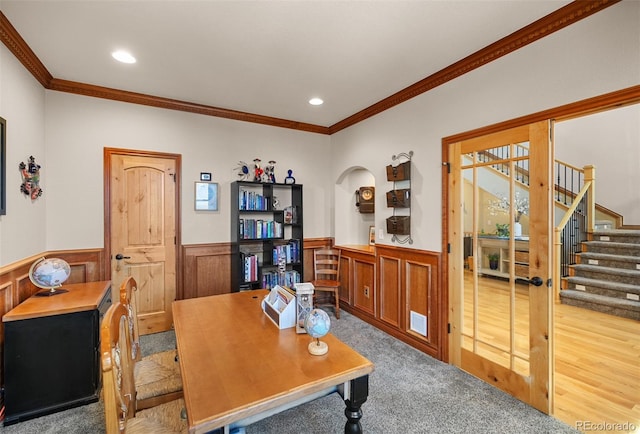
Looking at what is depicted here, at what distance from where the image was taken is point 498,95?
249cm

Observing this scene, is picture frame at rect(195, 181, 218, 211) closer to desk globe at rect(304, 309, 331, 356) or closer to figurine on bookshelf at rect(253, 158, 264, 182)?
figurine on bookshelf at rect(253, 158, 264, 182)

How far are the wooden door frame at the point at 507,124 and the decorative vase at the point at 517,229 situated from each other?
61 cm

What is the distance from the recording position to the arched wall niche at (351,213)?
4773mm

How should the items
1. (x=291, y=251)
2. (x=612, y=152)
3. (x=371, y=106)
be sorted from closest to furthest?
(x=371, y=106), (x=291, y=251), (x=612, y=152)

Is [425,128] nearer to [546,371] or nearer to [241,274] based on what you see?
[546,371]

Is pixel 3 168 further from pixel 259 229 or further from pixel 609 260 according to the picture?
pixel 609 260

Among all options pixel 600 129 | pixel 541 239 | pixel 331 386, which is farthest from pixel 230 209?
pixel 600 129

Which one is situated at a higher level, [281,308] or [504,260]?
[504,260]

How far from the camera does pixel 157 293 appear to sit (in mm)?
3670

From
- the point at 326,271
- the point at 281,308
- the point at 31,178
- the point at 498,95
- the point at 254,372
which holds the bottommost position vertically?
the point at 326,271

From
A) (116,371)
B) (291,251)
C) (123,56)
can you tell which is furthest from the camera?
(291,251)

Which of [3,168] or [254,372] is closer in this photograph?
[254,372]

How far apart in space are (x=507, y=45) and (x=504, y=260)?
1729 millimetres

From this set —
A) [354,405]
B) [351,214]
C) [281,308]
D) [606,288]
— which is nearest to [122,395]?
[281,308]
